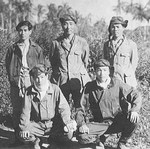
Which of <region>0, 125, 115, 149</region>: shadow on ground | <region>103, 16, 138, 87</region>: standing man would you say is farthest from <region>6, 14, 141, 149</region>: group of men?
<region>0, 125, 115, 149</region>: shadow on ground

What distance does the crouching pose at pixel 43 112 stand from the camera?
3.78 metres

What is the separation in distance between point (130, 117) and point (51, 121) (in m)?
1.02

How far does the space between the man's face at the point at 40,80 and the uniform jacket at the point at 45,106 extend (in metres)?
0.08

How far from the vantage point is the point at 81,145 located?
168 inches

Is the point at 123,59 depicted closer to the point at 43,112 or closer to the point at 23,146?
the point at 43,112

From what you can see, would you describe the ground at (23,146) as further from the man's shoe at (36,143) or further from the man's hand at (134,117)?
the man's hand at (134,117)

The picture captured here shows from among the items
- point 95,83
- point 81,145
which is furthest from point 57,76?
point 81,145

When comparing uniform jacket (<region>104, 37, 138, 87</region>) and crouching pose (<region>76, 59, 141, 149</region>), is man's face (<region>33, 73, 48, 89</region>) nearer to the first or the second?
crouching pose (<region>76, 59, 141, 149</region>)

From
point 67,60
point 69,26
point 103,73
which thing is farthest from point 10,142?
point 69,26

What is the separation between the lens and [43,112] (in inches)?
155

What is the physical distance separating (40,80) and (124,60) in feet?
4.65

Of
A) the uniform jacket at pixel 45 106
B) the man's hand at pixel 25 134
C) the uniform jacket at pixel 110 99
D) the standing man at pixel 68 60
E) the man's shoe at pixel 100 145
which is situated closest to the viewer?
the man's hand at pixel 25 134

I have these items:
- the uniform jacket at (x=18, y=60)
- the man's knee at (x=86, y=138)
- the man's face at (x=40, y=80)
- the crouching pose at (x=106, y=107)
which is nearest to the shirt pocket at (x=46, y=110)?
the man's face at (x=40, y=80)

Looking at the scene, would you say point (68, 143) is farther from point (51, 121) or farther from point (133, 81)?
point (133, 81)
